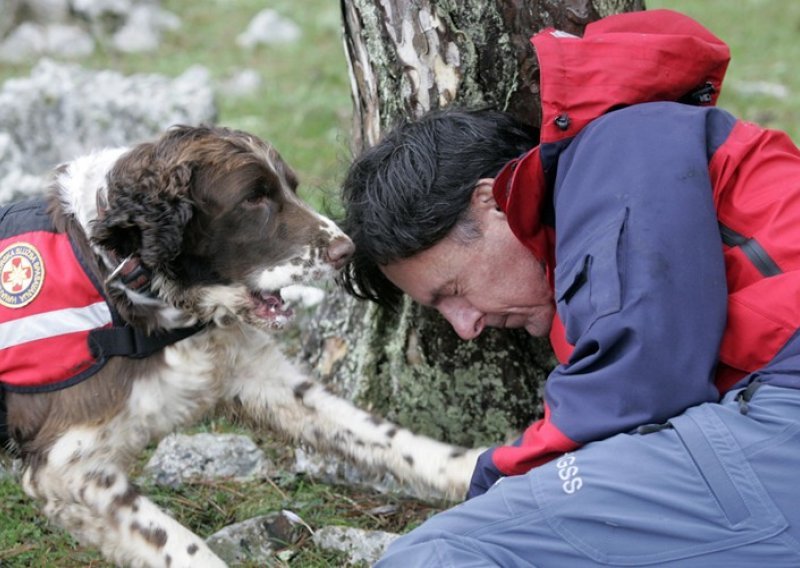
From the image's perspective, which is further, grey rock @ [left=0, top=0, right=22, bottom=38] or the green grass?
grey rock @ [left=0, top=0, right=22, bottom=38]

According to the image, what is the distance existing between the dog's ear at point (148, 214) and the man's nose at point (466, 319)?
838 mm

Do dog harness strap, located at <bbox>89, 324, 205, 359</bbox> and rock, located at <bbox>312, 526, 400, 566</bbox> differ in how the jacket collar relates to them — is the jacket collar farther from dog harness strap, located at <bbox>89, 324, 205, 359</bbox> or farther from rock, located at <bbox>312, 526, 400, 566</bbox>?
rock, located at <bbox>312, 526, 400, 566</bbox>

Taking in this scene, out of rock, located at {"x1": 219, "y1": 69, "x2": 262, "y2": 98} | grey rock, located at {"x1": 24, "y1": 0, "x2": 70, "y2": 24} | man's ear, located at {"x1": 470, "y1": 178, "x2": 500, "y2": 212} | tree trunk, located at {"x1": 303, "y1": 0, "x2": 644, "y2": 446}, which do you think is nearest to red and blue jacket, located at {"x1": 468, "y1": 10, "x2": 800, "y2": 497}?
man's ear, located at {"x1": 470, "y1": 178, "x2": 500, "y2": 212}

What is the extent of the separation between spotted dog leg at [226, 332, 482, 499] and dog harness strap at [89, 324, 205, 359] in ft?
1.26

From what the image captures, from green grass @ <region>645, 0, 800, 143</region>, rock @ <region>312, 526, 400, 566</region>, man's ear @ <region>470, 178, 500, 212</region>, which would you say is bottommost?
green grass @ <region>645, 0, 800, 143</region>

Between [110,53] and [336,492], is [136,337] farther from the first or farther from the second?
[110,53]

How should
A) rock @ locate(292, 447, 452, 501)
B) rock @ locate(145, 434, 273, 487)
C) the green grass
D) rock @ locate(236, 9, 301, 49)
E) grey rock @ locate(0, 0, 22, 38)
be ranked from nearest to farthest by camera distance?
rock @ locate(292, 447, 452, 501) < rock @ locate(145, 434, 273, 487) < the green grass < grey rock @ locate(0, 0, 22, 38) < rock @ locate(236, 9, 301, 49)

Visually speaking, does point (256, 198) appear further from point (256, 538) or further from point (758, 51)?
point (758, 51)

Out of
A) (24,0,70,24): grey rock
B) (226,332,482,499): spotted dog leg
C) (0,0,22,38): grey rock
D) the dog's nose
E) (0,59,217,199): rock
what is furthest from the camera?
(24,0,70,24): grey rock

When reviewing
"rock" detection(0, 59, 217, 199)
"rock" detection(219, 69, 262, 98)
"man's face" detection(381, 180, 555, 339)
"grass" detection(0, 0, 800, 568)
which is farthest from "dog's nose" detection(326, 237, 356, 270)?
"rock" detection(219, 69, 262, 98)

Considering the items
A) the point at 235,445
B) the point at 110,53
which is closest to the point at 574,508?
the point at 235,445

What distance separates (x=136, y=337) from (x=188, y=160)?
1.76ft

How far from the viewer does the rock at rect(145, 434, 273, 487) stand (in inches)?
174

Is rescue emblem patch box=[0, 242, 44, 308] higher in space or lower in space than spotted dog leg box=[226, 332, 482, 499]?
higher
